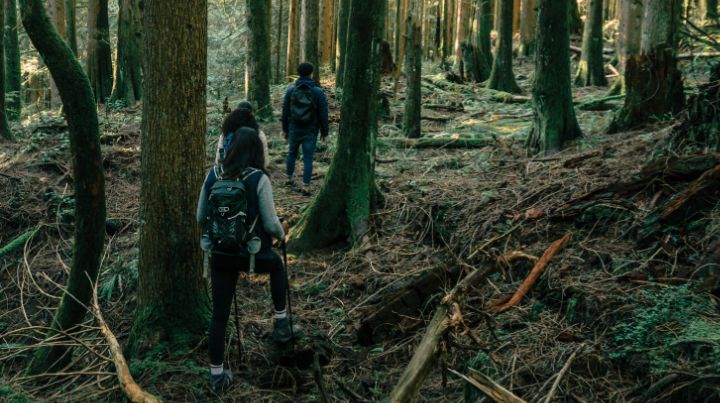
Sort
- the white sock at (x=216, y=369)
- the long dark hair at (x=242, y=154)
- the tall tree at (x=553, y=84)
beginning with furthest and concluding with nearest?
the tall tree at (x=553, y=84)
the white sock at (x=216, y=369)
the long dark hair at (x=242, y=154)

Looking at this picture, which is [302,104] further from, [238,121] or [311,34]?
[311,34]

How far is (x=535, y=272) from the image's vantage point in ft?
19.5

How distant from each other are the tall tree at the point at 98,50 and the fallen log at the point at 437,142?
32.9ft

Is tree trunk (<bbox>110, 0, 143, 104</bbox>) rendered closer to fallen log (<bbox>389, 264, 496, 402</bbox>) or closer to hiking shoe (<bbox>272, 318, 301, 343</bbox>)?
hiking shoe (<bbox>272, 318, 301, 343</bbox>)

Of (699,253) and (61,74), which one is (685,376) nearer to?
(699,253)

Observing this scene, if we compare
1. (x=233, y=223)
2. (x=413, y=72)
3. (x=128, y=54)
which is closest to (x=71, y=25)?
(x=128, y=54)

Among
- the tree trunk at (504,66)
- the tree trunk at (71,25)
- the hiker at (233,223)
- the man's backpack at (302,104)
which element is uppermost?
the tree trunk at (71,25)

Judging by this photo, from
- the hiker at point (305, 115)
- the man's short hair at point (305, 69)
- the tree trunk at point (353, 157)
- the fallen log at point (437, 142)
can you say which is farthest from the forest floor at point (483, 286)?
the man's short hair at point (305, 69)

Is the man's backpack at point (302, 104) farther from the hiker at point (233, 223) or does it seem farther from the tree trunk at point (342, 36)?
the tree trunk at point (342, 36)

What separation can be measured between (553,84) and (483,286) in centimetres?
482

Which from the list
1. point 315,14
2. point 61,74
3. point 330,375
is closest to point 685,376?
point 330,375

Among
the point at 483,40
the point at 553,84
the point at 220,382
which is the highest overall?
the point at 483,40

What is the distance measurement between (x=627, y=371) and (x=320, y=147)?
9722 millimetres

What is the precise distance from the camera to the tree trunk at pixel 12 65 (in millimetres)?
18266
